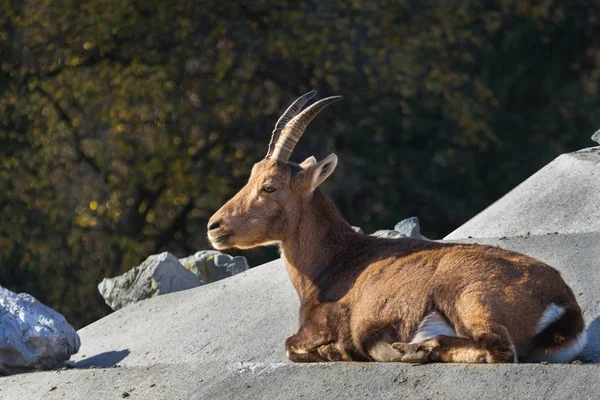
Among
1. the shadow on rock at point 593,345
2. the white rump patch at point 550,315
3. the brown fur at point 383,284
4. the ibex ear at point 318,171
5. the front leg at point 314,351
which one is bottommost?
the shadow on rock at point 593,345

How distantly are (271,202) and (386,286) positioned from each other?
42.1 inches

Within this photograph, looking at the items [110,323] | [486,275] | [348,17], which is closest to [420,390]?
[486,275]

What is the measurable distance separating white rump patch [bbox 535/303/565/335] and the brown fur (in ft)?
0.07

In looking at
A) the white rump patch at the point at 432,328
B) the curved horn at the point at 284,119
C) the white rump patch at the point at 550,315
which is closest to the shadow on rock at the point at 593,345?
the white rump patch at the point at 550,315

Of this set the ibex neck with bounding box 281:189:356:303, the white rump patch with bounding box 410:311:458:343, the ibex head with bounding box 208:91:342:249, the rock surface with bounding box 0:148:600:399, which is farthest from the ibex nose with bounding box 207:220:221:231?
the white rump patch with bounding box 410:311:458:343

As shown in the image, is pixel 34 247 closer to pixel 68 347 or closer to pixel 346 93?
pixel 346 93

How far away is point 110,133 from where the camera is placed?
1280cm

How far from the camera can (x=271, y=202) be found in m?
7.18

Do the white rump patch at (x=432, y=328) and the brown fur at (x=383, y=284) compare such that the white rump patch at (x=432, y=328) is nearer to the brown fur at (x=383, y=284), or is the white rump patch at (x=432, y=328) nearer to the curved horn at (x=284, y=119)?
the brown fur at (x=383, y=284)

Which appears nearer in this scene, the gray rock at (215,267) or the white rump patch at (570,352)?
the white rump patch at (570,352)

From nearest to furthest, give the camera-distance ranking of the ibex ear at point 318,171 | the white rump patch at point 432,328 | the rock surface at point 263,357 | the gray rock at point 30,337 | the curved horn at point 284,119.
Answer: the rock surface at point 263,357
the white rump patch at point 432,328
the ibex ear at point 318,171
the curved horn at point 284,119
the gray rock at point 30,337

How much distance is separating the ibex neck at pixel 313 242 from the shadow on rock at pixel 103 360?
1583 millimetres

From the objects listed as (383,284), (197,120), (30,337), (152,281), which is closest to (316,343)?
(383,284)

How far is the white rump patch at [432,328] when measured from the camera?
599cm
